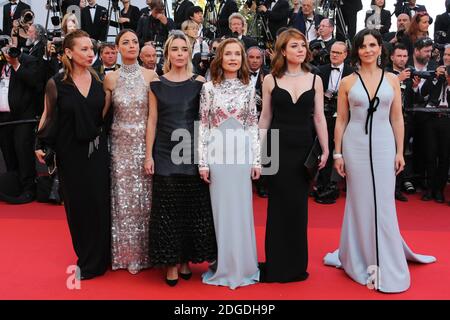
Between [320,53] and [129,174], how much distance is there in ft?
11.1

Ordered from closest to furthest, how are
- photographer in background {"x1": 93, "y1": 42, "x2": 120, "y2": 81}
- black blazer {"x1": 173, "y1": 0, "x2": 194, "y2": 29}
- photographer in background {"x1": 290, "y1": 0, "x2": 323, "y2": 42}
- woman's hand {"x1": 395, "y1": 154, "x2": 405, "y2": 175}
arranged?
woman's hand {"x1": 395, "y1": 154, "x2": 405, "y2": 175} < photographer in background {"x1": 93, "y1": 42, "x2": 120, "y2": 81} < photographer in background {"x1": 290, "y1": 0, "x2": 323, "y2": 42} < black blazer {"x1": 173, "y1": 0, "x2": 194, "y2": 29}

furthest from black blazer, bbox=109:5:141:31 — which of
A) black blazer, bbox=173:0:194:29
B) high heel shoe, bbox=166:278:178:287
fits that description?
high heel shoe, bbox=166:278:178:287

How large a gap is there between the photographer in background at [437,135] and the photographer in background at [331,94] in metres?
1.06

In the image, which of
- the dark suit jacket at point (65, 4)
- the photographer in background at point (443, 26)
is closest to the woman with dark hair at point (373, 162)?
the photographer in background at point (443, 26)

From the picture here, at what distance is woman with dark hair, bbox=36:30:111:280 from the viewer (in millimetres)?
3635

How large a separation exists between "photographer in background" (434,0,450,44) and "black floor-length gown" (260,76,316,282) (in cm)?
545

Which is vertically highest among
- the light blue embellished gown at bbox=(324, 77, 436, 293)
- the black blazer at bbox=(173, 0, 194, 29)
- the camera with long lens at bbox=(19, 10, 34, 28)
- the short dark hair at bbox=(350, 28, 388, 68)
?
the black blazer at bbox=(173, 0, 194, 29)

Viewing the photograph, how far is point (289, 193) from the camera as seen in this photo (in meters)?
3.62

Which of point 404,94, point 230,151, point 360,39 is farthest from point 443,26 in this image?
point 230,151

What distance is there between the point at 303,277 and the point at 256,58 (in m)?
2.87

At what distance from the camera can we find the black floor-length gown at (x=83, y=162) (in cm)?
363

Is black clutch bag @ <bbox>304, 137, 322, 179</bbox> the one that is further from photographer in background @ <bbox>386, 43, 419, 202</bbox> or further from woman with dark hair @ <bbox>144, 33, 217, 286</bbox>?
photographer in background @ <bbox>386, 43, 419, 202</bbox>
